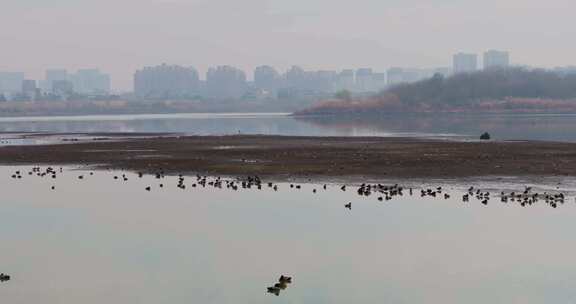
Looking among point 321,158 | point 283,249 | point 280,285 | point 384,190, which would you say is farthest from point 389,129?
point 280,285

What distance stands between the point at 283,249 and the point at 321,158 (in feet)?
115

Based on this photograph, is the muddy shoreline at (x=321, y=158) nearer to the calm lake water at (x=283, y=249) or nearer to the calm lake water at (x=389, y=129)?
the calm lake water at (x=283, y=249)

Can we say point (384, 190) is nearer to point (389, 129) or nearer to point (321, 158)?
point (321, 158)

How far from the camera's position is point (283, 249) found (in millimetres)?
25453

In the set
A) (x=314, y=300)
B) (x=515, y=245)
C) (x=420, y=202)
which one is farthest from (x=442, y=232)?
(x=314, y=300)

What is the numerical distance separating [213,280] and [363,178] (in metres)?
25.1

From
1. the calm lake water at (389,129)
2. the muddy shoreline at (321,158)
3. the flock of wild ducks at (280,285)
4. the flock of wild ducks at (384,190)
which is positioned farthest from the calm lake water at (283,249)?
the calm lake water at (389,129)

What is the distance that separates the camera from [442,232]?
28.1 m

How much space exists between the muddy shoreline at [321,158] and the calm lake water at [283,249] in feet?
33.7

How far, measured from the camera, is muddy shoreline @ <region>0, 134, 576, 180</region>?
161 ft

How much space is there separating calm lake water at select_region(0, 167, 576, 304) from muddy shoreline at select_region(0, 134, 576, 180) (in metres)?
10.3

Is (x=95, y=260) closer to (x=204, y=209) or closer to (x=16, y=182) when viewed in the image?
(x=204, y=209)

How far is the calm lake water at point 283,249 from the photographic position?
20.2m

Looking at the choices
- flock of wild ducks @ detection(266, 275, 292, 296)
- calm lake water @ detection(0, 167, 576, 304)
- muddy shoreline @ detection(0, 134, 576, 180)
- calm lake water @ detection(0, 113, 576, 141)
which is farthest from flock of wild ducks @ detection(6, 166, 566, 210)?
calm lake water @ detection(0, 113, 576, 141)
